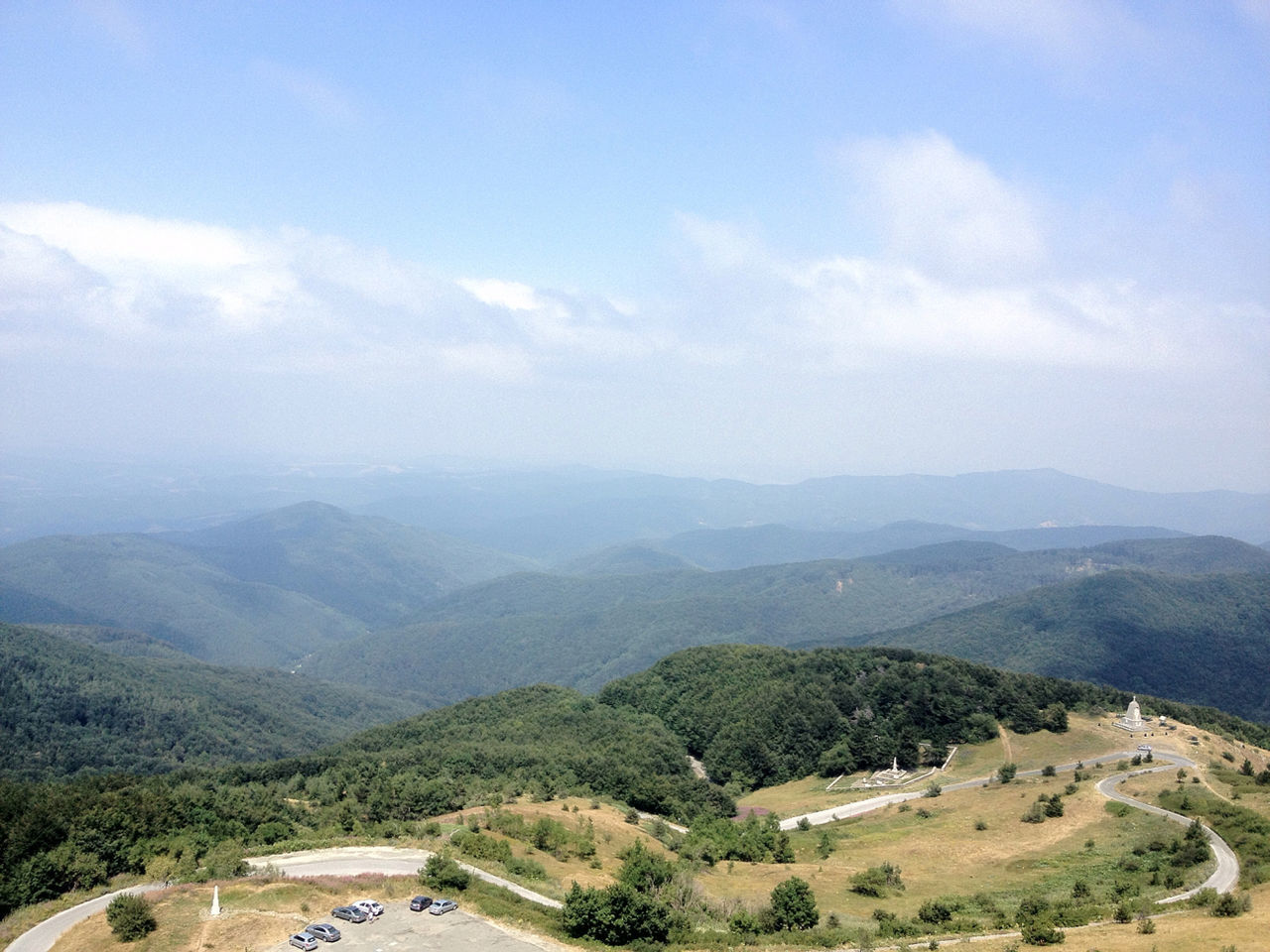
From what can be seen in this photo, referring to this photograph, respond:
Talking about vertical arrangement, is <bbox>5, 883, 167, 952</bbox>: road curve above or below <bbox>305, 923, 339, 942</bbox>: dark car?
below

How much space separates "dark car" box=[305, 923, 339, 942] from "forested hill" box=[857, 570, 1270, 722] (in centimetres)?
16780

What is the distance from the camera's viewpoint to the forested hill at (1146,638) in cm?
15800

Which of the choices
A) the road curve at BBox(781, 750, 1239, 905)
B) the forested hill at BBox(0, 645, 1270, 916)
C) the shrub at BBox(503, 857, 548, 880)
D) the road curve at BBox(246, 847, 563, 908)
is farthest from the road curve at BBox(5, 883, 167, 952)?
the road curve at BBox(781, 750, 1239, 905)

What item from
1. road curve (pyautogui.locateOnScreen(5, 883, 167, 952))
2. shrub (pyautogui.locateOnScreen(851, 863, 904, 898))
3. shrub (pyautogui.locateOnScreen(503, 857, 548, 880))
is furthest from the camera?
shrub (pyautogui.locateOnScreen(851, 863, 904, 898))

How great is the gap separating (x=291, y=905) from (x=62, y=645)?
145 m

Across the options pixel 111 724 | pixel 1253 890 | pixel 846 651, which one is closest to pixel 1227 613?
pixel 846 651

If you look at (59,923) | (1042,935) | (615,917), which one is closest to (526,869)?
(615,917)

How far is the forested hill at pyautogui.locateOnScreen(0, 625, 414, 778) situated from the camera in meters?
111

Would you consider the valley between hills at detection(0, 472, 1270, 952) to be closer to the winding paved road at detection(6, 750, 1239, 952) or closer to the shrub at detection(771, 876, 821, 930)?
the shrub at detection(771, 876, 821, 930)

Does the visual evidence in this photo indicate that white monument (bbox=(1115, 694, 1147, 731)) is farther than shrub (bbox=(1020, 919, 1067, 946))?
Yes

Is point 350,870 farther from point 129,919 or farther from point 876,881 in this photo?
point 876,881

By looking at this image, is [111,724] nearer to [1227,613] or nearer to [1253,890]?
[1253,890]

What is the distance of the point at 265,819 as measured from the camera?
48.6m

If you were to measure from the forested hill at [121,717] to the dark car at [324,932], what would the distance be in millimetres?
97135
